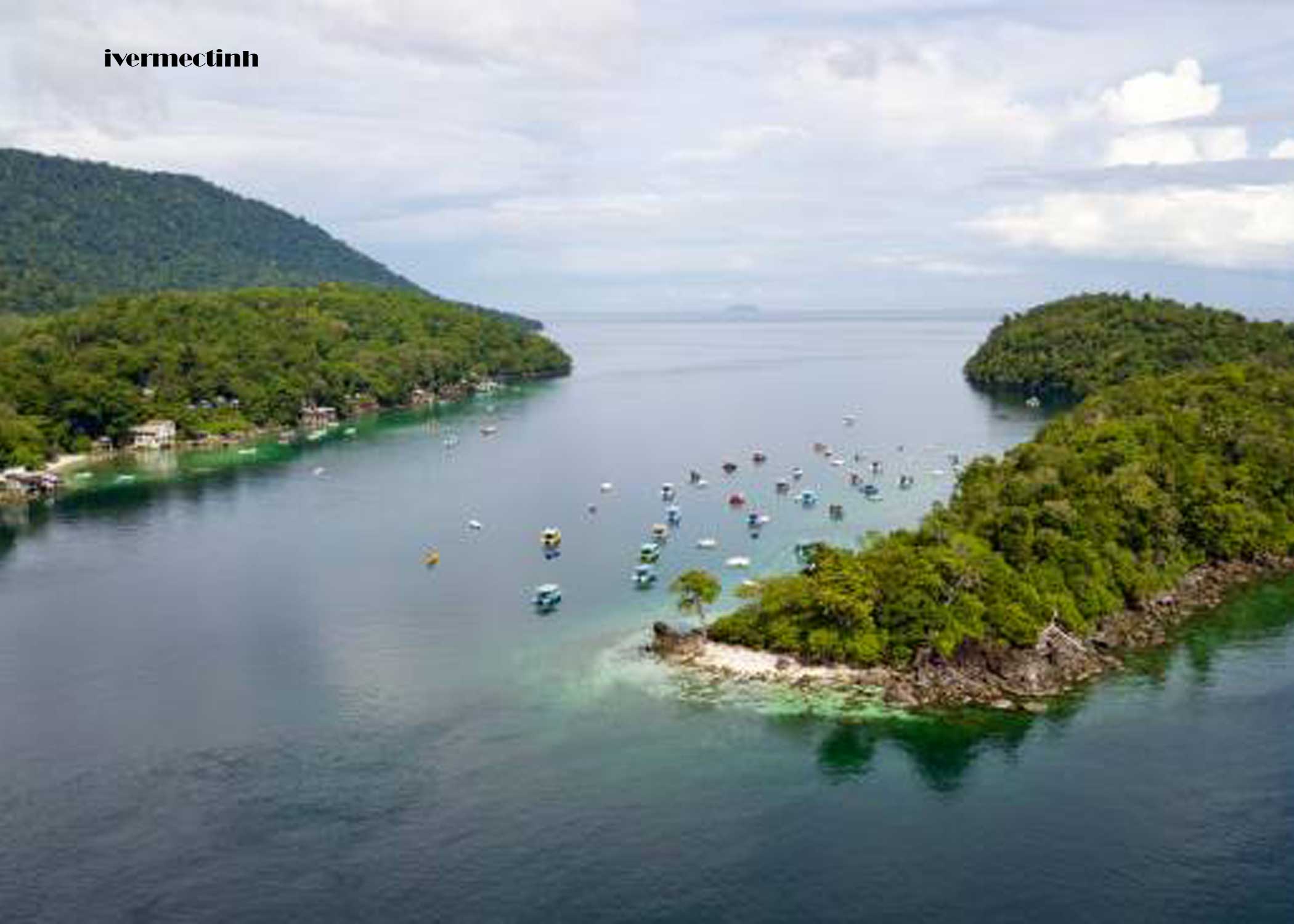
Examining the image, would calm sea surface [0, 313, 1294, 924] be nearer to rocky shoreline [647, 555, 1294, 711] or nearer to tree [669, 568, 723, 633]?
rocky shoreline [647, 555, 1294, 711]

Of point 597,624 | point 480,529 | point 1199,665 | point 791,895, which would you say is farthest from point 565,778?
point 480,529

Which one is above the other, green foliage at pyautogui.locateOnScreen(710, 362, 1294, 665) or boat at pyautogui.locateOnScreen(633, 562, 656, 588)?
green foliage at pyautogui.locateOnScreen(710, 362, 1294, 665)

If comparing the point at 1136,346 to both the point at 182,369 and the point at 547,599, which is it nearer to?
the point at 547,599

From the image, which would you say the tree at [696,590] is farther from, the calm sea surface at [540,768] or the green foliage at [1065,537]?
the calm sea surface at [540,768]

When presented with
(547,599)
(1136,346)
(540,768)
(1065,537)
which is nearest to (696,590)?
(547,599)

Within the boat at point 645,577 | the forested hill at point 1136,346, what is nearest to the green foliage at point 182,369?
the boat at point 645,577

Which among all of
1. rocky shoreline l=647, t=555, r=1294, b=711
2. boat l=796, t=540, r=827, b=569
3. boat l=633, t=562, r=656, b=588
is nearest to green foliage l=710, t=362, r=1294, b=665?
rocky shoreline l=647, t=555, r=1294, b=711

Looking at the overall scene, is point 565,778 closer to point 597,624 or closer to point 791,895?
point 791,895
